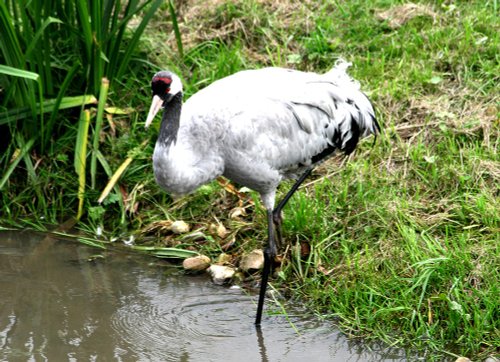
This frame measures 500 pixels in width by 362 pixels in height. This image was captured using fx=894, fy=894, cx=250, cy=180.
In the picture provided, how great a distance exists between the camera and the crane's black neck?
443 centimetres

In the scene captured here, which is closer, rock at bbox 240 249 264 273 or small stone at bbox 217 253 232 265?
rock at bbox 240 249 264 273

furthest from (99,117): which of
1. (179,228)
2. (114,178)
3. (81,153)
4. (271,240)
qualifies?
A: (271,240)

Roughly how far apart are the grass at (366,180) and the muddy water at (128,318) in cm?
23

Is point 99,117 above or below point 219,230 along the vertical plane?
above

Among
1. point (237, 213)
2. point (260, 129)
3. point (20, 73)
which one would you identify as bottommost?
point (237, 213)

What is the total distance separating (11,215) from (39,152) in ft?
1.47

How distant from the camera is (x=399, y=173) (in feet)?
18.2

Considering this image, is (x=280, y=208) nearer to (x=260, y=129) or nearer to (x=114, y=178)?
(x=260, y=129)

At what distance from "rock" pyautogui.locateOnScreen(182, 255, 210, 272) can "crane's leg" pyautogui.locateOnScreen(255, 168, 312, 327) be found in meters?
0.43

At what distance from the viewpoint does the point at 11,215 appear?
5.66m

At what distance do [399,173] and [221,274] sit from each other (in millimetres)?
1332

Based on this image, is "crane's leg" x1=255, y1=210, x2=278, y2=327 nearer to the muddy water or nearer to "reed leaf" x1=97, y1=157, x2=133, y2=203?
the muddy water

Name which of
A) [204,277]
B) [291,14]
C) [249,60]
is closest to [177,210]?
[204,277]

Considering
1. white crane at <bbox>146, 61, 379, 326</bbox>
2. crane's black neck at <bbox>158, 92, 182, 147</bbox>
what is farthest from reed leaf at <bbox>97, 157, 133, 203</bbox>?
crane's black neck at <bbox>158, 92, 182, 147</bbox>
